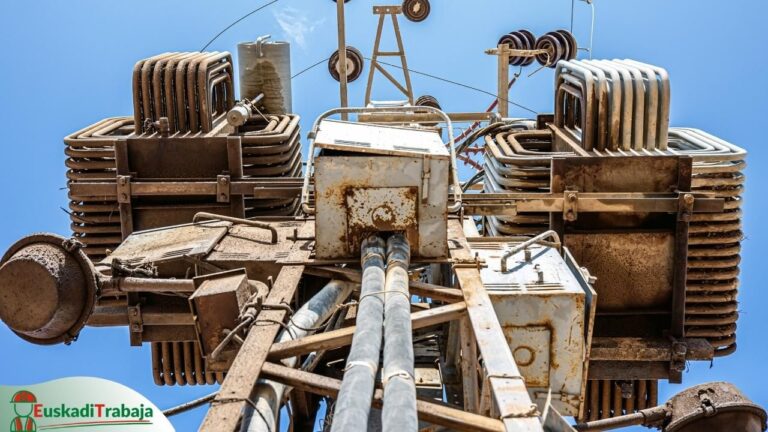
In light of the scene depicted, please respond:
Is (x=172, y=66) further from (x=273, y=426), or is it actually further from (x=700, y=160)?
(x=273, y=426)

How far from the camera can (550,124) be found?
40.9 feet

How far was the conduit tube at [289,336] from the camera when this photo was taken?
15.3 ft

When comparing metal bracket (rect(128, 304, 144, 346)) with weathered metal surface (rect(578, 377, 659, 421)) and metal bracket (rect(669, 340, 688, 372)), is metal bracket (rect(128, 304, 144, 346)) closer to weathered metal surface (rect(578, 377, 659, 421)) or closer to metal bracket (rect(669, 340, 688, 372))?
weathered metal surface (rect(578, 377, 659, 421))

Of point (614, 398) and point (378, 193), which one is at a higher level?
point (378, 193)

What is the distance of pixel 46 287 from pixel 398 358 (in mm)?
3294

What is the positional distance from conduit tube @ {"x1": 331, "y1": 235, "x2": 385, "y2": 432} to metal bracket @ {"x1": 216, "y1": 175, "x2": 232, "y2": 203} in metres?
3.76

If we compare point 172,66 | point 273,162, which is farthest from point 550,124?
point 172,66

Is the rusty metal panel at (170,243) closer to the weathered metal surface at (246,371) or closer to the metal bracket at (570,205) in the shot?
the weathered metal surface at (246,371)

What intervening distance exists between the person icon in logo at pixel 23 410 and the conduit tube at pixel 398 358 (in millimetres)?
2559

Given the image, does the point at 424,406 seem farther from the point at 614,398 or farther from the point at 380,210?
the point at 614,398

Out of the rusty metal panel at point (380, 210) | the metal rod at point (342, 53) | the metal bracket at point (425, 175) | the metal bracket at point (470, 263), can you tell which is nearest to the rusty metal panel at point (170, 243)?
the rusty metal panel at point (380, 210)

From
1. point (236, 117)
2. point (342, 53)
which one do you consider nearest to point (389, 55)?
point (342, 53)

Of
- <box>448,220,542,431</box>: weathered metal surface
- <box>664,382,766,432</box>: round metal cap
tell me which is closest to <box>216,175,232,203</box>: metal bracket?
<box>448,220,542,431</box>: weathered metal surface

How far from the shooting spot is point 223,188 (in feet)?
31.6
